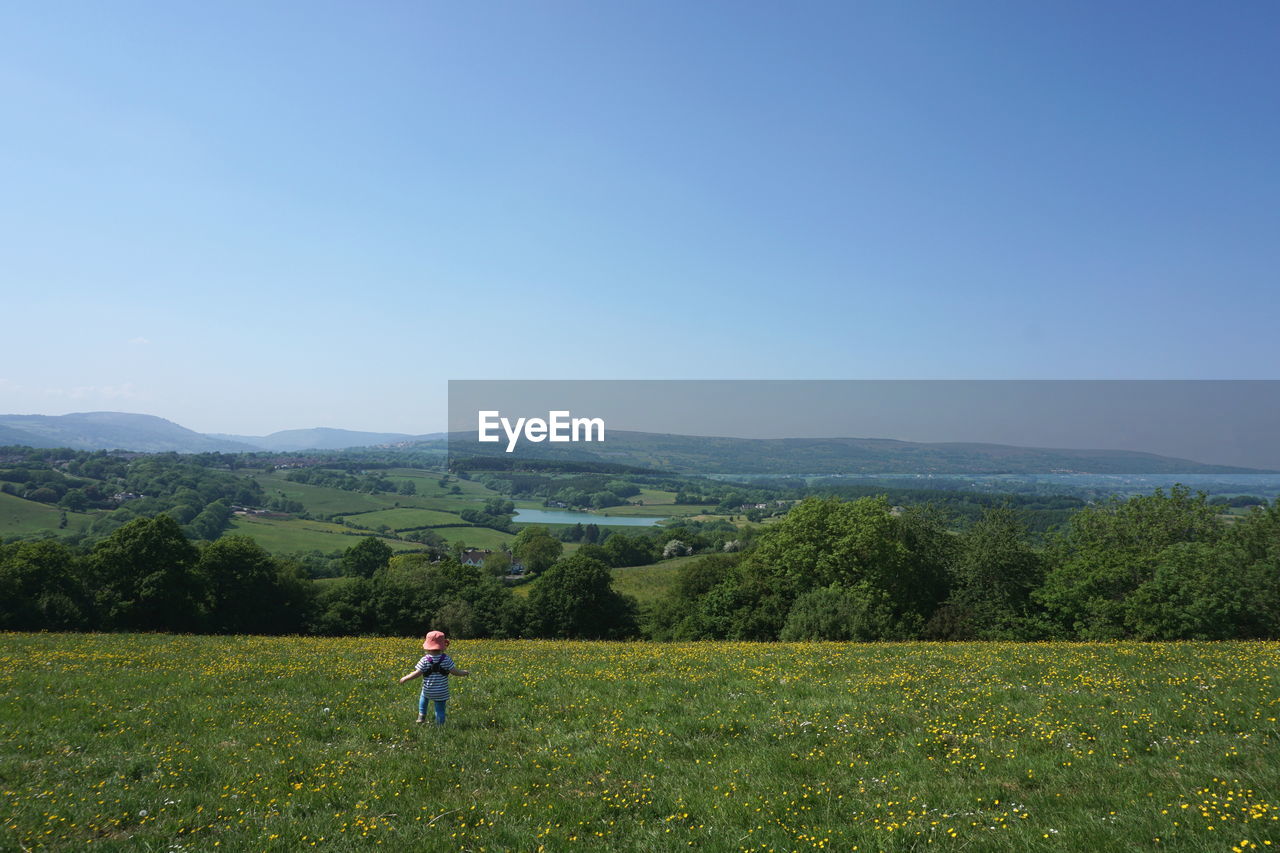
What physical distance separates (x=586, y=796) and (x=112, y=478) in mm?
224381

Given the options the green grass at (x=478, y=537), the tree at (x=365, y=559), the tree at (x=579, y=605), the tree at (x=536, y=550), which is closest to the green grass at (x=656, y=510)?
the green grass at (x=478, y=537)

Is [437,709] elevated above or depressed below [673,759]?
below

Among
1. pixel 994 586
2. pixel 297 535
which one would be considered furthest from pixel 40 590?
pixel 297 535

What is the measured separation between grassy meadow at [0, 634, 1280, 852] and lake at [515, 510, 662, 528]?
133 m

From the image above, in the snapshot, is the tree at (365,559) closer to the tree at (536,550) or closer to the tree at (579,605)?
the tree at (536,550)

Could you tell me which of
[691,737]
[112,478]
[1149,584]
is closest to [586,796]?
[691,737]

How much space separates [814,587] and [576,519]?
137 m

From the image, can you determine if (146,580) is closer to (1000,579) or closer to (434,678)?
(434,678)

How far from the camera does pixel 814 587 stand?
4088 centimetres

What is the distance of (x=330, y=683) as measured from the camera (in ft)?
49.7

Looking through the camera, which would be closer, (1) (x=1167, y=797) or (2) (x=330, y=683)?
(1) (x=1167, y=797)

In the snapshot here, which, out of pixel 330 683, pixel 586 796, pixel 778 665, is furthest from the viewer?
pixel 778 665

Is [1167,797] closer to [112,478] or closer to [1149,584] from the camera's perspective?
[1149,584]

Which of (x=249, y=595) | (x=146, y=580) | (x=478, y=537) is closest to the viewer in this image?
(x=146, y=580)
